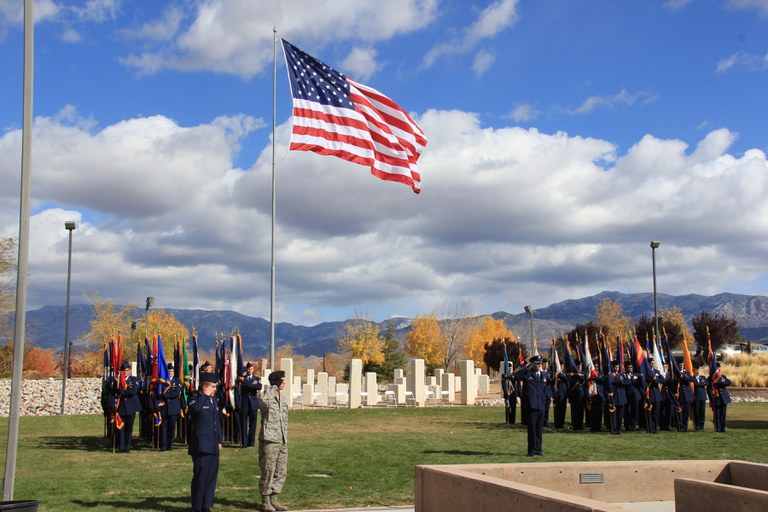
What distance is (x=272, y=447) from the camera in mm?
10750

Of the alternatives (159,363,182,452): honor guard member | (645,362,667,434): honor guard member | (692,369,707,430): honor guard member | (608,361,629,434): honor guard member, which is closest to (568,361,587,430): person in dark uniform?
(608,361,629,434): honor guard member

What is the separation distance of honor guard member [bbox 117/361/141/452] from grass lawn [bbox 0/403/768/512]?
36 centimetres

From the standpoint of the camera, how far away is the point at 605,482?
30.2ft

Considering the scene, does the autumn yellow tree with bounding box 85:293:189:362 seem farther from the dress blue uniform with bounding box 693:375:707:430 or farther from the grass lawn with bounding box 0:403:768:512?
the dress blue uniform with bounding box 693:375:707:430

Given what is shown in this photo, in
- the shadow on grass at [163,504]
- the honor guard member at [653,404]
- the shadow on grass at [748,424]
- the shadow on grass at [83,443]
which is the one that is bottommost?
the shadow on grass at [83,443]

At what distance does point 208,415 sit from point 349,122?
7284 millimetres

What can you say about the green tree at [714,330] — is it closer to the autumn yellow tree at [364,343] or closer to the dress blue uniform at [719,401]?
the autumn yellow tree at [364,343]

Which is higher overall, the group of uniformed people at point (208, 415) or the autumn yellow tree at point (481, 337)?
the autumn yellow tree at point (481, 337)

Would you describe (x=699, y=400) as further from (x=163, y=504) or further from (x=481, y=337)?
(x=481, y=337)

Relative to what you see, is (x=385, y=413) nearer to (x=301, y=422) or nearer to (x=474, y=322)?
(x=301, y=422)

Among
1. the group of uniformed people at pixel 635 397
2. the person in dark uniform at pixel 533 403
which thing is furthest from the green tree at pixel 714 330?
the person in dark uniform at pixel 533 403

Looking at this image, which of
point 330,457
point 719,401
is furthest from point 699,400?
point 330,457

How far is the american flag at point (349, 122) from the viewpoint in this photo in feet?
50.4

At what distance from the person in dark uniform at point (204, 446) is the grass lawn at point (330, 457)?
590 mm
